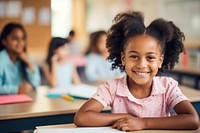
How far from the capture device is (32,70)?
213cm

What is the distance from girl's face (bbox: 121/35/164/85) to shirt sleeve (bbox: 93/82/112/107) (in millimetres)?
127

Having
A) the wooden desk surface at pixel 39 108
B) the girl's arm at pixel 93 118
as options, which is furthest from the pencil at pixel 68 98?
the girl's arm at pixel 93 118

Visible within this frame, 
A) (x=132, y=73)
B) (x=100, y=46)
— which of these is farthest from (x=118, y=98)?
(x=100, y=46)

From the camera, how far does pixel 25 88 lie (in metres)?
2.09

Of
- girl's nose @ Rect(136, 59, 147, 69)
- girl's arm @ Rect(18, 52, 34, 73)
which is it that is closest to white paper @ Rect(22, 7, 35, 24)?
girl's arm @ Rect(18, 52, 34, 73)

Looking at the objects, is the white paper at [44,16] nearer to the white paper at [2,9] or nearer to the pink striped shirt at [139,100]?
the white paper at [2,9]

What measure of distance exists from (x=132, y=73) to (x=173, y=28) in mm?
278

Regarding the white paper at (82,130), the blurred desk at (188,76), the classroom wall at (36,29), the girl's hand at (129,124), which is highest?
the classroom wall at (36,29)

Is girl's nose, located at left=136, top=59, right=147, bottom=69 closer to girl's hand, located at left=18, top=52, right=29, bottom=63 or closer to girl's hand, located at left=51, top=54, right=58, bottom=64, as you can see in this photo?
girl's hand, located at left=18, top=52, right=29, bottom=63

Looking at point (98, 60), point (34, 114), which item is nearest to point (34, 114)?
point (34, 114)

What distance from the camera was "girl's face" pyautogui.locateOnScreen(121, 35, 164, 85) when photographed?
1.16 metres

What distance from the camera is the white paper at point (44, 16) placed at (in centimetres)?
267

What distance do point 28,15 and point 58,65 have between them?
0.54m

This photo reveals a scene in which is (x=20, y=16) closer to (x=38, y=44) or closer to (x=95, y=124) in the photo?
(x=38, y=44)
